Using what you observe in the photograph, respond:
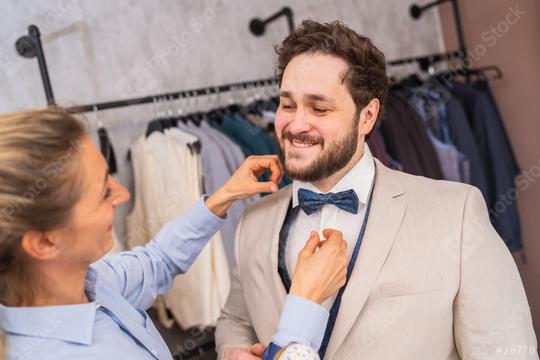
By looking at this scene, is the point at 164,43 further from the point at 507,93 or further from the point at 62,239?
the point at 507,93

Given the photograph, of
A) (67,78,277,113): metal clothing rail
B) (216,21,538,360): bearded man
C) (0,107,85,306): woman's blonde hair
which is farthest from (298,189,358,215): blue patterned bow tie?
(67,78,277,113): metal clothing rail

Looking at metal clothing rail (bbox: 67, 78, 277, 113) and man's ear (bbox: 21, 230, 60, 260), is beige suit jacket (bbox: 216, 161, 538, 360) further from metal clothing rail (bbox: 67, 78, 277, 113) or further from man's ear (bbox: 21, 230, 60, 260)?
metal clothing rail (bbox: 67, 78, 277, 113)

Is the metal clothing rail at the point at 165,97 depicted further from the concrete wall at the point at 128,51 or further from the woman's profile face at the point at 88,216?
the woman's profile face at the point at 88,216

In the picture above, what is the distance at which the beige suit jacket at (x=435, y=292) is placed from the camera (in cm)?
113

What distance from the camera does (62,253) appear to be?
0.93m

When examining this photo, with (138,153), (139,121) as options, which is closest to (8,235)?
(138,153)

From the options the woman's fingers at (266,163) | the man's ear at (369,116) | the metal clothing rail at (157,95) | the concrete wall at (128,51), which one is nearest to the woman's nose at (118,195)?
the metal clothing rail at (157,95)

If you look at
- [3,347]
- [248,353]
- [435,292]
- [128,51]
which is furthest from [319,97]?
[128,51]

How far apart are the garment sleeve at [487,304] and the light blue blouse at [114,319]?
13.6 inches

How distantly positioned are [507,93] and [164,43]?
1.90 meters

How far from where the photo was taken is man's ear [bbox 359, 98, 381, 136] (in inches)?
54.0

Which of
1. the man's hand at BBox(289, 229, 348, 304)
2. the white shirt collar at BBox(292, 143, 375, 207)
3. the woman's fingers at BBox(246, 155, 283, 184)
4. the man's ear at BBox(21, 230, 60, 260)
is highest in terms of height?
the woman's fingers at BBox(246, 155, 283, 184)

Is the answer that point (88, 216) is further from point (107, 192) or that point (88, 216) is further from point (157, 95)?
point (157, 95)

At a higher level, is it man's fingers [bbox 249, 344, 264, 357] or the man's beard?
the man's beard
